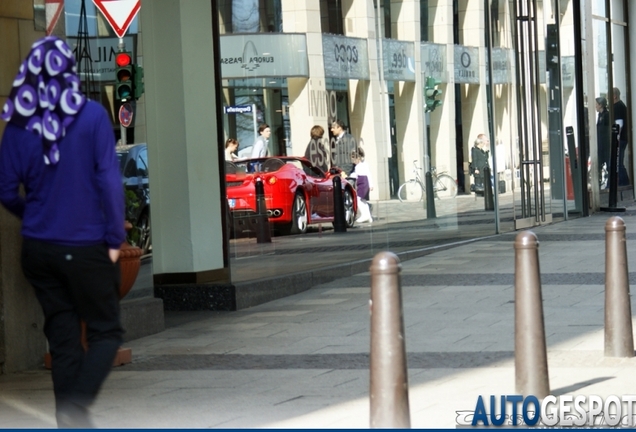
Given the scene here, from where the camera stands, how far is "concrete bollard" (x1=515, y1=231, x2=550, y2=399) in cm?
613

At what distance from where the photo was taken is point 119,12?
9.89m

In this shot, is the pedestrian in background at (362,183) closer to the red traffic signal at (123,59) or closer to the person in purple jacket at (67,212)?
the red traffic signal at (123,59)

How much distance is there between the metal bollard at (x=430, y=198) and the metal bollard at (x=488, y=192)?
5.75 feet

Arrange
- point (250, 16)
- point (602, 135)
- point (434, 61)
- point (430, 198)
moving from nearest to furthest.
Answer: point (250, 16)
point (430, 198)
point (434, 61)
point (602, 135)

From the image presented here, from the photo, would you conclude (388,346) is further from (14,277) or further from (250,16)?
(250,16)

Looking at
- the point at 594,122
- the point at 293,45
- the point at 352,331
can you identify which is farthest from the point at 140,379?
the point at 594,122

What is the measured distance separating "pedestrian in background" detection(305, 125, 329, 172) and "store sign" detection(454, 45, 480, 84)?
4534 mm

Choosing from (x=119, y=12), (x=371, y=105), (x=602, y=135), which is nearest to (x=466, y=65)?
(x=371, y=105)

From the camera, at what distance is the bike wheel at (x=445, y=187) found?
16422 mm

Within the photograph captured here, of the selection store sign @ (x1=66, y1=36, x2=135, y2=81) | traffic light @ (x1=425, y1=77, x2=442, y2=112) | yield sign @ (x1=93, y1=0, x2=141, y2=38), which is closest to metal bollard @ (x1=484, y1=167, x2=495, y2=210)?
traffic light @ (x1=425, y1=77, x2=442, y2=112)

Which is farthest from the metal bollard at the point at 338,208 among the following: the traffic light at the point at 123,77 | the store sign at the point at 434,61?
the traffic light at the point at 123,77

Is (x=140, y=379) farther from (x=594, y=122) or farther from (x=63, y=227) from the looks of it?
(x=594, y=122)

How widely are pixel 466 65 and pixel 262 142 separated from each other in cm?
615

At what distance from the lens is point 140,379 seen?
7.71 metres
